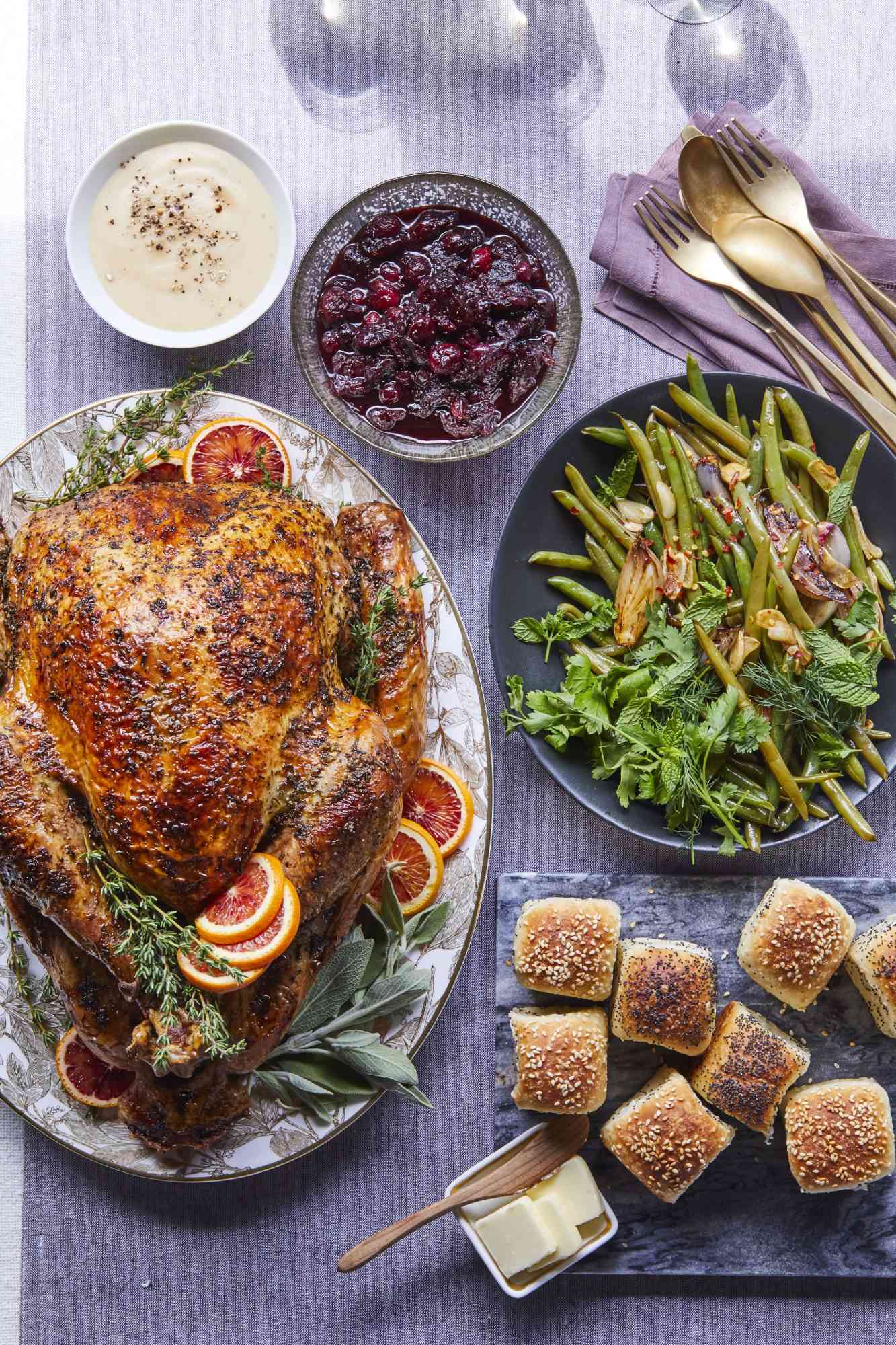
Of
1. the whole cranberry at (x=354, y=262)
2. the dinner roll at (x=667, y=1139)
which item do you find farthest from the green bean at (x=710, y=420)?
the dinner roll at (x=667, y=1139)

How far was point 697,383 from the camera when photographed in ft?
10.8

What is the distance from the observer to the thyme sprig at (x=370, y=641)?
301 cm

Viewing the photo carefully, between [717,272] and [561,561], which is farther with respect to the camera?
[717,272]

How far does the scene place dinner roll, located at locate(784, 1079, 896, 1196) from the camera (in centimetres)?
332

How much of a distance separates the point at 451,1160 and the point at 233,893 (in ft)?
4.94

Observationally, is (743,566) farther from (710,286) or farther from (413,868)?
(413,868)

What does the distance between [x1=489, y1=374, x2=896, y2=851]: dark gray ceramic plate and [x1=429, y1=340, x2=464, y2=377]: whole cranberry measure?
391mm

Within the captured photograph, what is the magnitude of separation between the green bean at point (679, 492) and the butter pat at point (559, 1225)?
81.2 inches

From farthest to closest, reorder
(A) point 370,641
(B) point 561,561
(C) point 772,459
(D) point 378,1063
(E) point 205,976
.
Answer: (B) point 561,561
(C) point 772,459
(D) point 378,1063
(A) point 370,641
(E) point 205,976

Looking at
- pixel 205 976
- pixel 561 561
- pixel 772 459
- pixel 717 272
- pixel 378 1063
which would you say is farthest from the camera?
pixel 717 272

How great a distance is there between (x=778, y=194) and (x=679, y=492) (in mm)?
1065

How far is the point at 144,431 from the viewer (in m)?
3.26

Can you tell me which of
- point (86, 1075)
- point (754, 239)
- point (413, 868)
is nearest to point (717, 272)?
point (754, 239)

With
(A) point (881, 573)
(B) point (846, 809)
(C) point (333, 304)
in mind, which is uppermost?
(C) point (333, 304)
